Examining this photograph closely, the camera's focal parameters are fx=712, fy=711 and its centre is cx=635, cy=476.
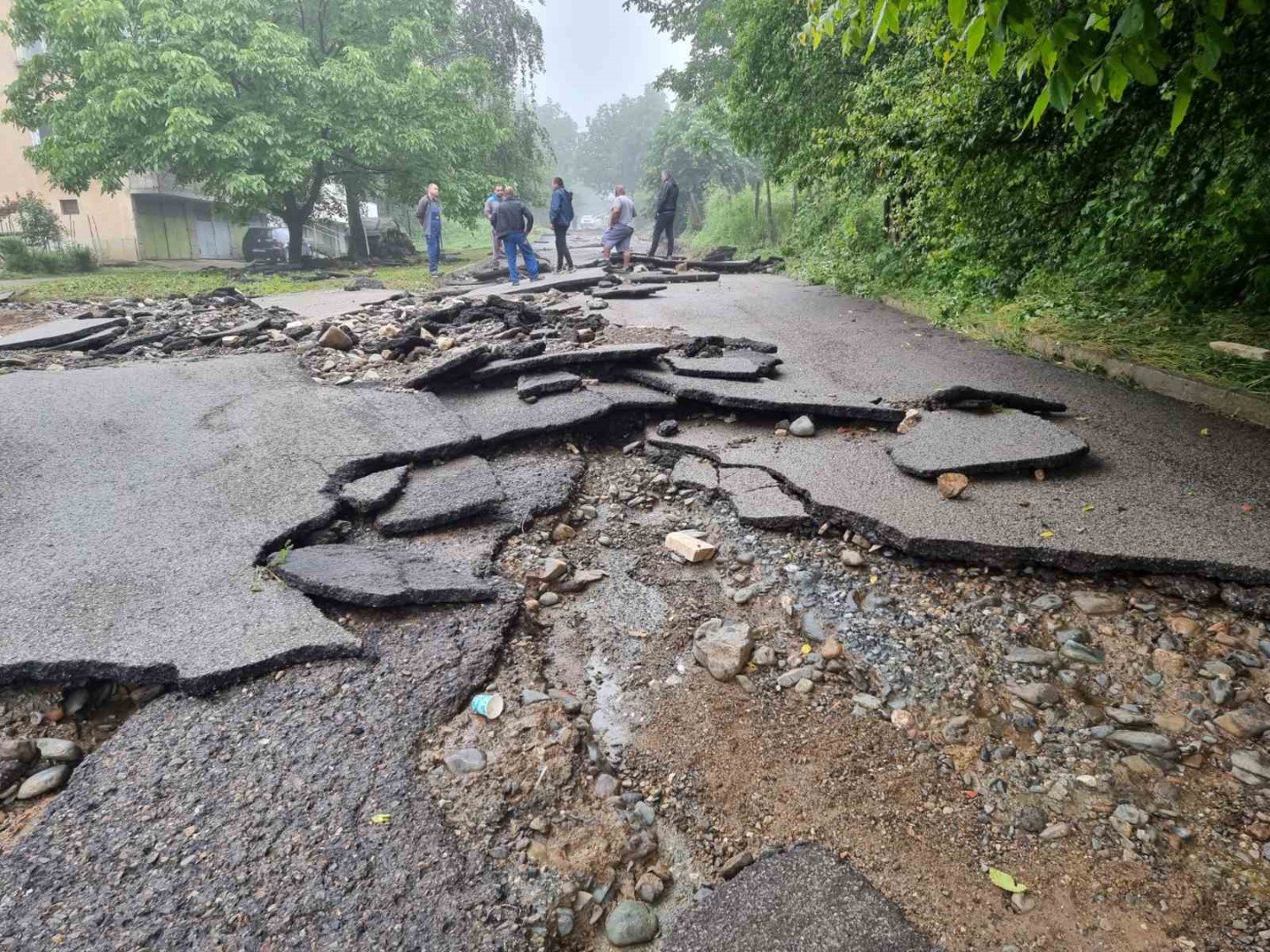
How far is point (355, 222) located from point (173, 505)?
21857mm

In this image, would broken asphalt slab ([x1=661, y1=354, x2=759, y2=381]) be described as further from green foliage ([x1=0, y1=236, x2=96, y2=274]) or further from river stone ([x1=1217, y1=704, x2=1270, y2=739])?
green foliage ([x1=0, y1=236, x2=96, y2=274])

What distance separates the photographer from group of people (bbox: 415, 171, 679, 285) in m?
13.3

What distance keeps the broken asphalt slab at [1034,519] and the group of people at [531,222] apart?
1056cm

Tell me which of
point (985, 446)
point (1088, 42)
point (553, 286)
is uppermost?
point (1088, 42)

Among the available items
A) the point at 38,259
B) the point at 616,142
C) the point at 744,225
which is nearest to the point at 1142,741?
the point at 744,225

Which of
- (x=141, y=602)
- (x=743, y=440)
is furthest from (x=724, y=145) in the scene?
(x=141, y=602)

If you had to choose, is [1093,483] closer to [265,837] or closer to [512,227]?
[265,837]

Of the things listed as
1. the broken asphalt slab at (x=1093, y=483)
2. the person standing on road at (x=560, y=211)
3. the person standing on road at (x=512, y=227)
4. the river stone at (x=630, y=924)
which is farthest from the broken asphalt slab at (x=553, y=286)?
the river stone at (x=630, y=924)

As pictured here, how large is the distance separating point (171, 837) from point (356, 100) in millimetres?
20156

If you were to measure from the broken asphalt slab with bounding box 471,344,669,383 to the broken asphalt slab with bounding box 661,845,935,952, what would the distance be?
13.3 ft

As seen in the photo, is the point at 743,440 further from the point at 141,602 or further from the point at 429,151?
the point at 429,151

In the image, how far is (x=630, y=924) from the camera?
1.60 metres

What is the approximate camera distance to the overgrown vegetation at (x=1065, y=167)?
274 centimetres

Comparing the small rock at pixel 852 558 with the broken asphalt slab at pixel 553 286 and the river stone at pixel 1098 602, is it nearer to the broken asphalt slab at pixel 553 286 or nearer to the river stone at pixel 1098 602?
the river stone at pixel 1098 602
